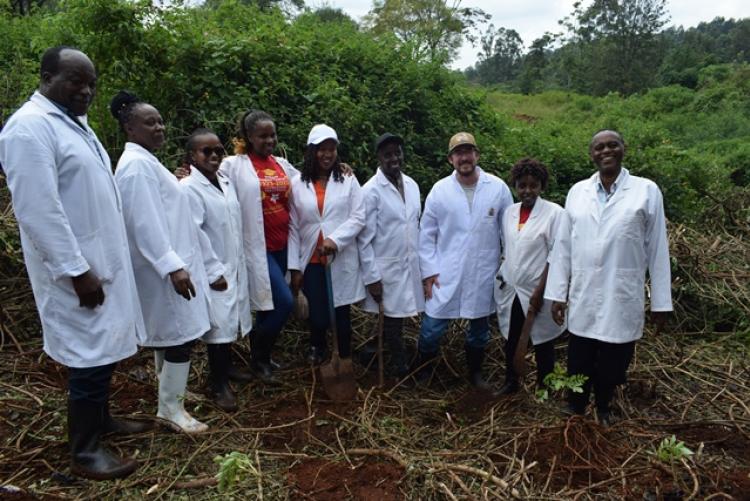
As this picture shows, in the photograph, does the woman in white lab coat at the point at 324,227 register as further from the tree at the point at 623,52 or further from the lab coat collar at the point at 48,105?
the tree at the point at 623,52

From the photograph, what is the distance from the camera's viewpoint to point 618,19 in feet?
107

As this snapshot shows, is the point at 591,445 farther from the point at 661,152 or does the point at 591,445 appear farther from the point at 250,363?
the point at 661,152

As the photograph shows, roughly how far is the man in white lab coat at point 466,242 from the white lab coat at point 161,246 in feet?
4.95

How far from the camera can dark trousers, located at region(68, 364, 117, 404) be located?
2607 millimetres

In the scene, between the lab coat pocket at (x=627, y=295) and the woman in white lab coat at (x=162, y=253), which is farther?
the lab coat pocket at (x=627, y=295)

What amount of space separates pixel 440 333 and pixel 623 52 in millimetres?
32628

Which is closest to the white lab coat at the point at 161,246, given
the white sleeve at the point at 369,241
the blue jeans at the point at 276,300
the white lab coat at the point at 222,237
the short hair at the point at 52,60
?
the white lab coat at the point at 222,237

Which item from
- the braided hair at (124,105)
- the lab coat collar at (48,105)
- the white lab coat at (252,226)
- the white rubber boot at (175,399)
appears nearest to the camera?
the lab coat collar at (48,105)

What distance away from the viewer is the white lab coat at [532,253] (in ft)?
11.5

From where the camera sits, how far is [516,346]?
3732mm

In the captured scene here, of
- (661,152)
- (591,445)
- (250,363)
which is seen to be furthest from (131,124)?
(661,152)

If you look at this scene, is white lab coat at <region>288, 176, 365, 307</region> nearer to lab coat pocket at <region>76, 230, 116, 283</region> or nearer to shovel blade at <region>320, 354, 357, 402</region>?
shovel blade at <region>320, 354, 357, 402</region>

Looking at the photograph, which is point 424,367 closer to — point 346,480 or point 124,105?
point 346,480

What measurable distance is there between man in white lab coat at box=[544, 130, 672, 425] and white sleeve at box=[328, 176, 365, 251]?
1.24 metres
